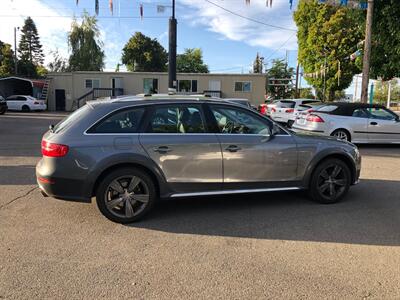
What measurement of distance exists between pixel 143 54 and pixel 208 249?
5867 cm

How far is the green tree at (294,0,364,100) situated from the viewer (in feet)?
120

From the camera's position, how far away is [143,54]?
5997cm

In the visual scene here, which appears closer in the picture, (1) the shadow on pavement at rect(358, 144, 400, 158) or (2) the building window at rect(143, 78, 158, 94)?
(1) the shadow on pavement at rect(358, 144, 400, 158)

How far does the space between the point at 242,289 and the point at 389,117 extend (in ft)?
35.5

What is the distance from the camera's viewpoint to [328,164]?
586cm

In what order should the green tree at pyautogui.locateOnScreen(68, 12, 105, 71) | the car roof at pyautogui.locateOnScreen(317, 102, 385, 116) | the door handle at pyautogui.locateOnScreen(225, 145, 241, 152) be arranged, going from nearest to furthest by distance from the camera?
the door handle at pyautogui.locateOnScreen(225, 145, 241, 152)
the car roof at pyautogui.locateOnScreen(317, 102, 385, 116)
the green tree at pyautogui.locateOnScreen(68, 12, 105, 71)

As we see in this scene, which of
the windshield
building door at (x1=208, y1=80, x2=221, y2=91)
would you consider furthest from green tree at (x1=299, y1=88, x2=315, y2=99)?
the windshield

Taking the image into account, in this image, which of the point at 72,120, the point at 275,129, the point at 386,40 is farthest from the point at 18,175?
the point at 386,40

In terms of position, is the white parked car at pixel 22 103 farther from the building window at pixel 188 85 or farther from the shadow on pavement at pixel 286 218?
the shadow on pavement at pixel 286 218

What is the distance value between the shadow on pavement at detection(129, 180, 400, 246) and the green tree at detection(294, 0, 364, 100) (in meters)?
32.7

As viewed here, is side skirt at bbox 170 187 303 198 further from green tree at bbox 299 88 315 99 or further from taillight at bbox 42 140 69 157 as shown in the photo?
green tree at bbox 299 88 315 99

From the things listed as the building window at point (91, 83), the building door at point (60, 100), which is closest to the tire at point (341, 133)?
the building window at point (91, 83)

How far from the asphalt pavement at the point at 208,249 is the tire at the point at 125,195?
0.47ft

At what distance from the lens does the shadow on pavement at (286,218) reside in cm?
467
